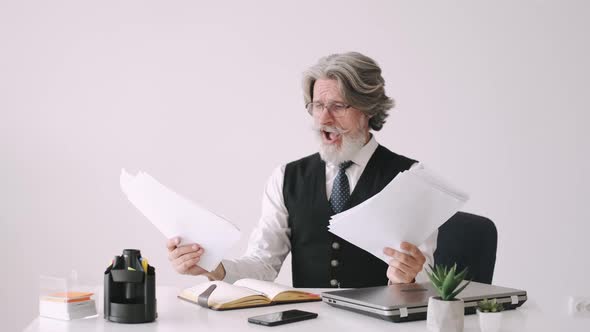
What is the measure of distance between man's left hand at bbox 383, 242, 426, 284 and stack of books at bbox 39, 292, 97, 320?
80 centimetres

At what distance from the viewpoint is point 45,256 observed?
3.86 meters

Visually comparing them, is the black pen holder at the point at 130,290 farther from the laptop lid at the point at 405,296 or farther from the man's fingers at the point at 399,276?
the man's fingers at the point at 399,276

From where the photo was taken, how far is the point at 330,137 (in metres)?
2.62

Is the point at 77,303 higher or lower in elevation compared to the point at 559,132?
lower

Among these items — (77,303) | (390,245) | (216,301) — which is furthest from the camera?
(390,245)

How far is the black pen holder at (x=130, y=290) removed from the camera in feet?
5.16

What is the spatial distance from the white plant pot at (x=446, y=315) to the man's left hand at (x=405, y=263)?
420mm

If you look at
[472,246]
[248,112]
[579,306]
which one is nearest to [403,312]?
[579,306]

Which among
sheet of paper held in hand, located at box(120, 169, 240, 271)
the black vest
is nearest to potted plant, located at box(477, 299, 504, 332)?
sheet of paper held in hand, located at box(120, 169, 240, 271)

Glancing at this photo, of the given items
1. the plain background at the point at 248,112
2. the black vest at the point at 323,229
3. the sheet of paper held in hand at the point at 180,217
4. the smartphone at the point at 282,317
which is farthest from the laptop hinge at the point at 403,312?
the plain background at the point at 248,112

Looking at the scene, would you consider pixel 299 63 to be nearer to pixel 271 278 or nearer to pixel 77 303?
pixel 271 278

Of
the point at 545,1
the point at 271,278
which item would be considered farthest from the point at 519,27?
the point at 271,278

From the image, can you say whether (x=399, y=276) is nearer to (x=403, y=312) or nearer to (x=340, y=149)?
(x=403, y=312)

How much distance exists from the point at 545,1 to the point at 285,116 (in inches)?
62.6
